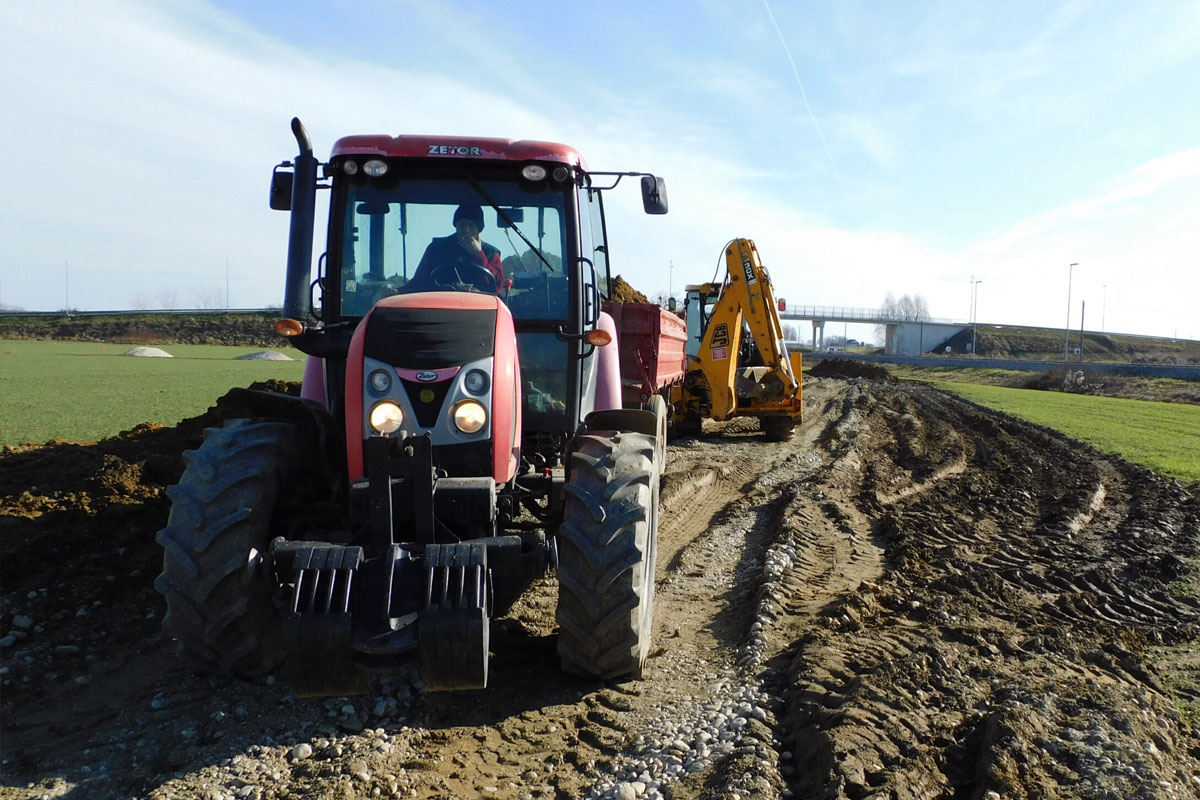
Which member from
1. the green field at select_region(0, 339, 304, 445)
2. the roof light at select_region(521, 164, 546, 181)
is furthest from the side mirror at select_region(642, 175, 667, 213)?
the green field at select_region(0, 339, 304, 445)

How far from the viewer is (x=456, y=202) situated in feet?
16.7

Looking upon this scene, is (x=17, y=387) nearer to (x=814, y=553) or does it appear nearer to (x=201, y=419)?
(x=201, y=419)

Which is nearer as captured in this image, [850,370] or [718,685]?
[718,685]

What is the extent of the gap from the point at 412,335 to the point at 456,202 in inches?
52.4

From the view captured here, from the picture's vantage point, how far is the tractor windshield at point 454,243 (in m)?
5.08

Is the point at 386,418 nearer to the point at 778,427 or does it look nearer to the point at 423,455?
the point at 423,455

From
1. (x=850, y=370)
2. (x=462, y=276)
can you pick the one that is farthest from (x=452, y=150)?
(x=850, y=370)

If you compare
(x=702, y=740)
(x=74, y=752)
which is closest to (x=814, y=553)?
(x=702, y=740)

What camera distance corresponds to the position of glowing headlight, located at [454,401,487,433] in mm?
4102

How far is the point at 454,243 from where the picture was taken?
5.13m

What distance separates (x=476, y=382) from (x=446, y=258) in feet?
4.25

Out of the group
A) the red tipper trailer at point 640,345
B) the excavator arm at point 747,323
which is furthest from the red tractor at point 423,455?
the excavator arm at point 747,323

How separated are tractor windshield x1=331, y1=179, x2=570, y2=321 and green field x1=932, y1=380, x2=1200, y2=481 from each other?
32.7 ft

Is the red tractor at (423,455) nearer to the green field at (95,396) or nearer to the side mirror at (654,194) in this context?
the side mirror at (654,194)
